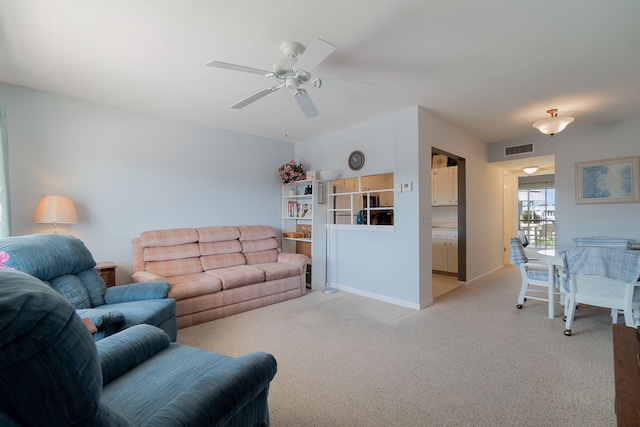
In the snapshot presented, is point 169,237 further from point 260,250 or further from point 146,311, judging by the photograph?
point 146,311

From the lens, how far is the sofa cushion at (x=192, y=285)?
2.97 meters

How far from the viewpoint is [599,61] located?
248 centimetres

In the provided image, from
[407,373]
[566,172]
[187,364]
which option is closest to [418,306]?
[407,373]

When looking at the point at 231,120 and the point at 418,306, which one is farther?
the point at 231,120

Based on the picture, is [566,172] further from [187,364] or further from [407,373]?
[187,364]

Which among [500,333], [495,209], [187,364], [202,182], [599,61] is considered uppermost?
[599,61]

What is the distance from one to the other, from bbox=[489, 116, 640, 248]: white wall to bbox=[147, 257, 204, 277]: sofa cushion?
5.40 m

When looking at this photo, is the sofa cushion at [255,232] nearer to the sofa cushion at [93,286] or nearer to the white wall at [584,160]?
the sofa cushion at [93,286]

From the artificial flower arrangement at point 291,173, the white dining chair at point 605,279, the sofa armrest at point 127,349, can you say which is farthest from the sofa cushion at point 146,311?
the white dining chair at point 605,279

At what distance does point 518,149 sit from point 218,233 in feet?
17.0

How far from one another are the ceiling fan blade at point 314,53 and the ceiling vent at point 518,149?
460 centimetres

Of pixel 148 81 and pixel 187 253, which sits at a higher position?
pixel 148 81

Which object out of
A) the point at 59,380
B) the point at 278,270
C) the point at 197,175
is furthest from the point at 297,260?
the point at 59,380

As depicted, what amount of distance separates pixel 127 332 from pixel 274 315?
6.54 ft
